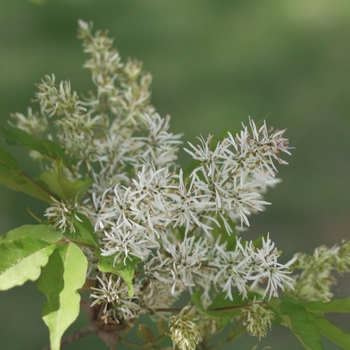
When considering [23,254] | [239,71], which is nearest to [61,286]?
[23,254]

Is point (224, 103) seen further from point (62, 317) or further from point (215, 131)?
point (62, 317)

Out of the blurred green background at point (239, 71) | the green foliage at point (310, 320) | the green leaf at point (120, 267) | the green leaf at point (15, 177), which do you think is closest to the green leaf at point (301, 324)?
the green foliage at point (310, 320)

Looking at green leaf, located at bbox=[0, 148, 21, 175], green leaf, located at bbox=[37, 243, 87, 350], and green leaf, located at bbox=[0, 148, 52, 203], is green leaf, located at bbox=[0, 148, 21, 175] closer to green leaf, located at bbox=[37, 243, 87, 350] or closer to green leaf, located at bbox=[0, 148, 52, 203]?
green leaf, located at bbox=[0, 148, 52, 203]

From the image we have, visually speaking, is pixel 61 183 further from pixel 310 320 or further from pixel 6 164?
pixel 310 320

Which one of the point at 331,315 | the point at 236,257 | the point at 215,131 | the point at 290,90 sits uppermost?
the point at 290,90

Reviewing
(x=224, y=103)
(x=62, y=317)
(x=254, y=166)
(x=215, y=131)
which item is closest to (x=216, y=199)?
(x=254, y=166)

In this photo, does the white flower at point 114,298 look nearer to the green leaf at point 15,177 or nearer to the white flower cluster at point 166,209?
the white flower cluster at point 166,209
